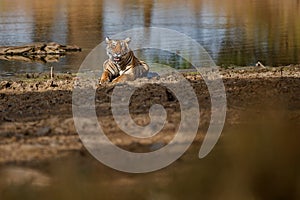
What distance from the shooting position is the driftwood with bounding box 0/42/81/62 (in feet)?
65.1

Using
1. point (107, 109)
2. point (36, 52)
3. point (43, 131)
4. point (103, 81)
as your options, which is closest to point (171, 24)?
point (36, 52)

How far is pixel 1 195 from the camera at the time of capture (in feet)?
19.2

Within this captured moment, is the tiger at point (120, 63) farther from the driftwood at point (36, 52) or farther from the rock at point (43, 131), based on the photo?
the driftwood at point (36, 52)

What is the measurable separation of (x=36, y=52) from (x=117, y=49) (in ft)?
27.8

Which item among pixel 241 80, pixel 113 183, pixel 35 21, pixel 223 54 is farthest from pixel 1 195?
pixel 35 21

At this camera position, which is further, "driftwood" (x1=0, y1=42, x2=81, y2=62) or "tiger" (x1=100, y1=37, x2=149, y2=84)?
"driftwood" (x1=0, y1=42, x2=81, y2=62)

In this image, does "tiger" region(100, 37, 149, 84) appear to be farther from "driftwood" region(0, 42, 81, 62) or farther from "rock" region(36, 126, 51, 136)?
"driftwood" region(0, 42, 81, 62)

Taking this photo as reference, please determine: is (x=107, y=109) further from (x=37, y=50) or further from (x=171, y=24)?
(x=171, y=24)

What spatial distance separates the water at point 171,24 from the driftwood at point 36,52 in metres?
0.56

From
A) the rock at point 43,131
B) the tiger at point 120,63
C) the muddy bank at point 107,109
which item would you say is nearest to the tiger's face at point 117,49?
the tiger at point 120,63

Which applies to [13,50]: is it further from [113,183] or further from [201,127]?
[113,183]

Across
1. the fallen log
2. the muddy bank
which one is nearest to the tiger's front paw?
the muddy bank

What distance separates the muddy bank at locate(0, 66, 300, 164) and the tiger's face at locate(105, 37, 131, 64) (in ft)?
3.38

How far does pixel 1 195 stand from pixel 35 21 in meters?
29.1
